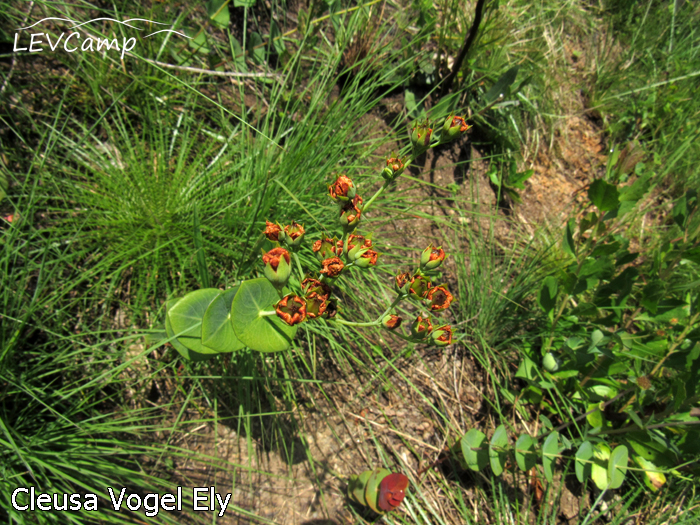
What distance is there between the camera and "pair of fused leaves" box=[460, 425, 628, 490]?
Result: 4.46ft

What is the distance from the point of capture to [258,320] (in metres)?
1.02

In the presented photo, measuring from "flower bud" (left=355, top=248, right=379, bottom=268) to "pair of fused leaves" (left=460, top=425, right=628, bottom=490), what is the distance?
2.78ft

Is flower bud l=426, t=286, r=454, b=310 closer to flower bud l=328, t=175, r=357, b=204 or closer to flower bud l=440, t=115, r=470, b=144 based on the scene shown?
flower bud l=328, t=175, r=357, b=204

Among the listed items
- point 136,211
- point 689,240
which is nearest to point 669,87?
→ point 689,240

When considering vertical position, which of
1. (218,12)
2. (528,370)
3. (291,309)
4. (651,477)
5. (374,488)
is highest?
(218,12)

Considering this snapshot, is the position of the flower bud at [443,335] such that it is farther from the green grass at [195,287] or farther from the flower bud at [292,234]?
the flower bud at [292,234]

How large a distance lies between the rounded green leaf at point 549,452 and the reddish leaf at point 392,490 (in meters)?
0.46

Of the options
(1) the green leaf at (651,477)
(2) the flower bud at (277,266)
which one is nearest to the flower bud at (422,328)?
(2) the flower bud at (277,266)

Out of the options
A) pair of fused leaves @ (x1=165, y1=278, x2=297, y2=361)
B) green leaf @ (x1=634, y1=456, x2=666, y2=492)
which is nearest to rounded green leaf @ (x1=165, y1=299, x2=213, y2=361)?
pair of fused leaves @ (x1=165, y1=278, x2=297, y2=361)

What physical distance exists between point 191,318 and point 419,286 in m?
0.62

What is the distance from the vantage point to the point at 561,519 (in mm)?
1700

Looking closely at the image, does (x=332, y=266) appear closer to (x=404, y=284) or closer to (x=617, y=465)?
(x=404, y=284)

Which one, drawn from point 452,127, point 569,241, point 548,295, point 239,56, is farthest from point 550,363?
point 239,56

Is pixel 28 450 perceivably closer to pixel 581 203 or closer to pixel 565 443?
pixel 565 443
